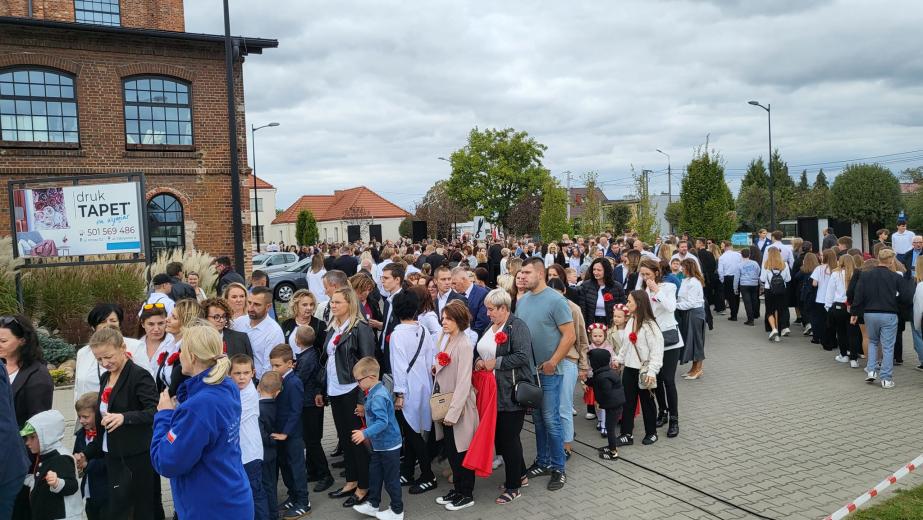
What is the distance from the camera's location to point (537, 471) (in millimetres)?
6285

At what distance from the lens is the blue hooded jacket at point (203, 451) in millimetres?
3342

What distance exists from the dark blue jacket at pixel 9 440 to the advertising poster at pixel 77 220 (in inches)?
390

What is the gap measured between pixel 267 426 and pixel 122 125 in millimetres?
16605

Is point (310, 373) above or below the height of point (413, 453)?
above

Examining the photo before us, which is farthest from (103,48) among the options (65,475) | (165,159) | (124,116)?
(65,475)

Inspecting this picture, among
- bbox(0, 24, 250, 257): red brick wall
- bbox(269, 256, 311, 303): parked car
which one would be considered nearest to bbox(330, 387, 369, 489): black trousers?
bbox(0, 24, 250, 257): red brick wall

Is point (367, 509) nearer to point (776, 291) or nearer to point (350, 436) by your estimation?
point (350, 436)

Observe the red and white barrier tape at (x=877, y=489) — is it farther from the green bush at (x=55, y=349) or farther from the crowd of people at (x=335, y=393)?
the green bush at (x=55, y=349)

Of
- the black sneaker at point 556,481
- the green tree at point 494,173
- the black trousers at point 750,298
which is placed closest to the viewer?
the black sneaker at point 556,481

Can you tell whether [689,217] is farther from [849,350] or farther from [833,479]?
[833,479]

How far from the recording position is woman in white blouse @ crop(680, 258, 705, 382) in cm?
931

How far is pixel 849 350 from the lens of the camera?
1047 centimetres

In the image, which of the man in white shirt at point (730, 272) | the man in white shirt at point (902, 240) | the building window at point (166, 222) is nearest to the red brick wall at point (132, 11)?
the building window at point (166, 222)

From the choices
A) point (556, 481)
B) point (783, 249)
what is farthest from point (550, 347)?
point (783, 249)
